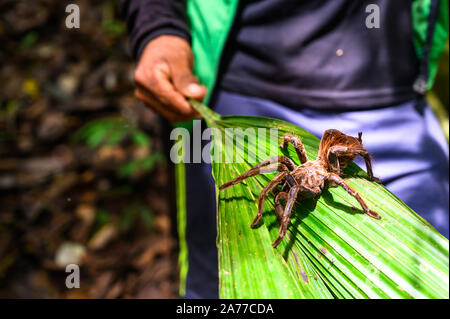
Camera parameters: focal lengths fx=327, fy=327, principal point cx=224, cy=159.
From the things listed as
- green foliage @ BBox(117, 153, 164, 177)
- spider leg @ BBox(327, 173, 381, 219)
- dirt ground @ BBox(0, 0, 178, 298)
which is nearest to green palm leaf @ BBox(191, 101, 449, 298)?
spider leg @ BBox(327, 173, 381, 219)

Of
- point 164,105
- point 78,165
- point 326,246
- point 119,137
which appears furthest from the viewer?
point 119,137

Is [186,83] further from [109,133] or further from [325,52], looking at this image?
[109,133]

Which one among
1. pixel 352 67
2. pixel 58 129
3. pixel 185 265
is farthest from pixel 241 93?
pixel 58 129

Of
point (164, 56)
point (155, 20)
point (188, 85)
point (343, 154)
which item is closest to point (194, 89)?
point (188, 85)

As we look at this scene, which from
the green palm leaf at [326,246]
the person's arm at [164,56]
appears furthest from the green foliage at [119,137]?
the green palm leaf at [326,246]

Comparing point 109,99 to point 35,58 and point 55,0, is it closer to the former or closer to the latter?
point 35,58

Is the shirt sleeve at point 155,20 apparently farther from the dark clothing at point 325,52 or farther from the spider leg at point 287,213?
the spider leg at point 287,213

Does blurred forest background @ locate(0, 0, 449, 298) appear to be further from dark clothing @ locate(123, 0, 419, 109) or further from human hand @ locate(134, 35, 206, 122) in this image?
dark clothing @ locate(123, 0, 419, 109)
